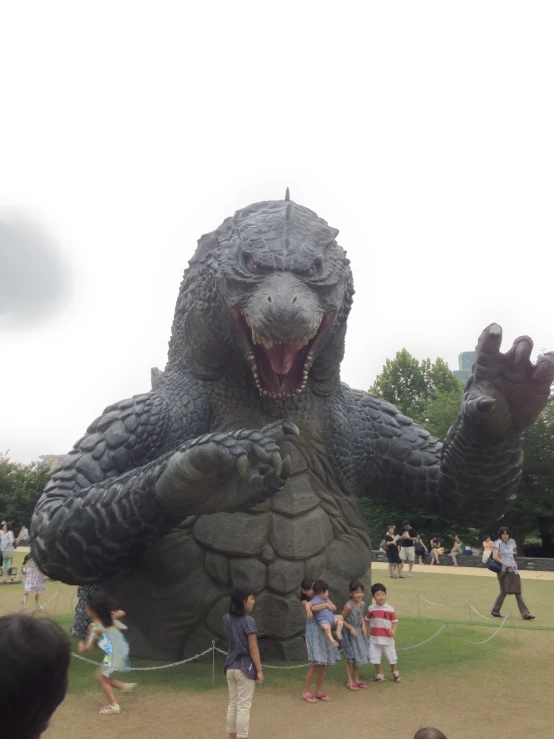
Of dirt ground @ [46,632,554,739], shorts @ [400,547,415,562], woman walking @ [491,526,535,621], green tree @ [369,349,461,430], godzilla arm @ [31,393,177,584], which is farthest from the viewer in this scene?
green tree @ [369,349,461,430]

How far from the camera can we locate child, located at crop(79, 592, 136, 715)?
14.5 feet

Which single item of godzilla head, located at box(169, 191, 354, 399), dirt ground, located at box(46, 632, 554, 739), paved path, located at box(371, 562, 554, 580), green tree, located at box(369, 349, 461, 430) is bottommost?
dirt ground, located at box(46, 632, 554, 739)

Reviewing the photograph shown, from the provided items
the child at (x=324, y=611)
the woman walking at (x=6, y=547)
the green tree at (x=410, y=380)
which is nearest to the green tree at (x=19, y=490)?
the woman walking at (x=6, y=547)

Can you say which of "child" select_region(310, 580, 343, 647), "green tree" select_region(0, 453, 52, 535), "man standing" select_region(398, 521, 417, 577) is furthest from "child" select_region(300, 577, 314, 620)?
"green tree" select_region(0, 453, 52, 535)

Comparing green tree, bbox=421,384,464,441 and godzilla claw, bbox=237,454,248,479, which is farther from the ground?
green tree, bbox=421,384,464,441

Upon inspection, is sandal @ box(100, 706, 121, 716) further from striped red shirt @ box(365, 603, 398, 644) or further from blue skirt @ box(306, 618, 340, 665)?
striped red shirt @ box(365, 603, 398, 644)

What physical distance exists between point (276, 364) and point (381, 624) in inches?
85.2

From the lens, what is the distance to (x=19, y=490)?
25.1m

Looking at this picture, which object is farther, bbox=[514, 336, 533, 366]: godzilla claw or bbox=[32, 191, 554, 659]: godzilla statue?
bbox=[32, 191, 554, 659]: godzilla statue

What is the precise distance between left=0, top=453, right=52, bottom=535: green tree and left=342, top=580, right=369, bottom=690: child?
72.0ft

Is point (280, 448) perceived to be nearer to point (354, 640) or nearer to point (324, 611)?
point (324, 611)

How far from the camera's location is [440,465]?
5527 mm

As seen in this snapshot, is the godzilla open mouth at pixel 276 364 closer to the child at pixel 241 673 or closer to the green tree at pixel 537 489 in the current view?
the child at pixel 241 673

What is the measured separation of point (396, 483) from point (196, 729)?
2.65 m
